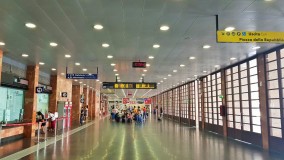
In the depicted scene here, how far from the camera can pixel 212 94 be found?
1666cm

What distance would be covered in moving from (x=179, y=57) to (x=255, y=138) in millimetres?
5157

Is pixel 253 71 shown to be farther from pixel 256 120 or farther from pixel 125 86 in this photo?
pixel 125 86

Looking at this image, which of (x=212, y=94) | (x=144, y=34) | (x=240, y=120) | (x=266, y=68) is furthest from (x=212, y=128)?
(x=144, y=34)

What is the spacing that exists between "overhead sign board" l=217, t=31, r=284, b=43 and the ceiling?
45 cm

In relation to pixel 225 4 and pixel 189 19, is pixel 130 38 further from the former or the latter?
pixel 225 4

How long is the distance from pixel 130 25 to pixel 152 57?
4.38 metres

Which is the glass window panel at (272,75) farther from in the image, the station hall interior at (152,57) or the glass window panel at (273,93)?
the glass window panel at (273,93)

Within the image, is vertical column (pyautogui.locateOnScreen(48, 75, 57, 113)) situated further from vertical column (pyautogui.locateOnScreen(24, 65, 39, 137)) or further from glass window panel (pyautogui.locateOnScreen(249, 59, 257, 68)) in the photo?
glass window panel (pyautogui.locateOnScreen(249, 59, 257, 68))

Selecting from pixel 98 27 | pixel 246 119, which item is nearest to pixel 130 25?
pixel 98 27

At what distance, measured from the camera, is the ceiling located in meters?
5.49

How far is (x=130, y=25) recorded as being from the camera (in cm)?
675

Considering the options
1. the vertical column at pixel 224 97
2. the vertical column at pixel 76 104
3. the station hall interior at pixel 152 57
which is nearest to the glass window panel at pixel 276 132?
the station hall interior at pixel 152 57

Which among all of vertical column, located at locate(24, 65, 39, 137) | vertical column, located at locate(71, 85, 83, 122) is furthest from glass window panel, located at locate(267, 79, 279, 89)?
vertical column, located at locate(71, 85, 83, 122)

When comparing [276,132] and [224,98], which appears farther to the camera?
[224,98]
